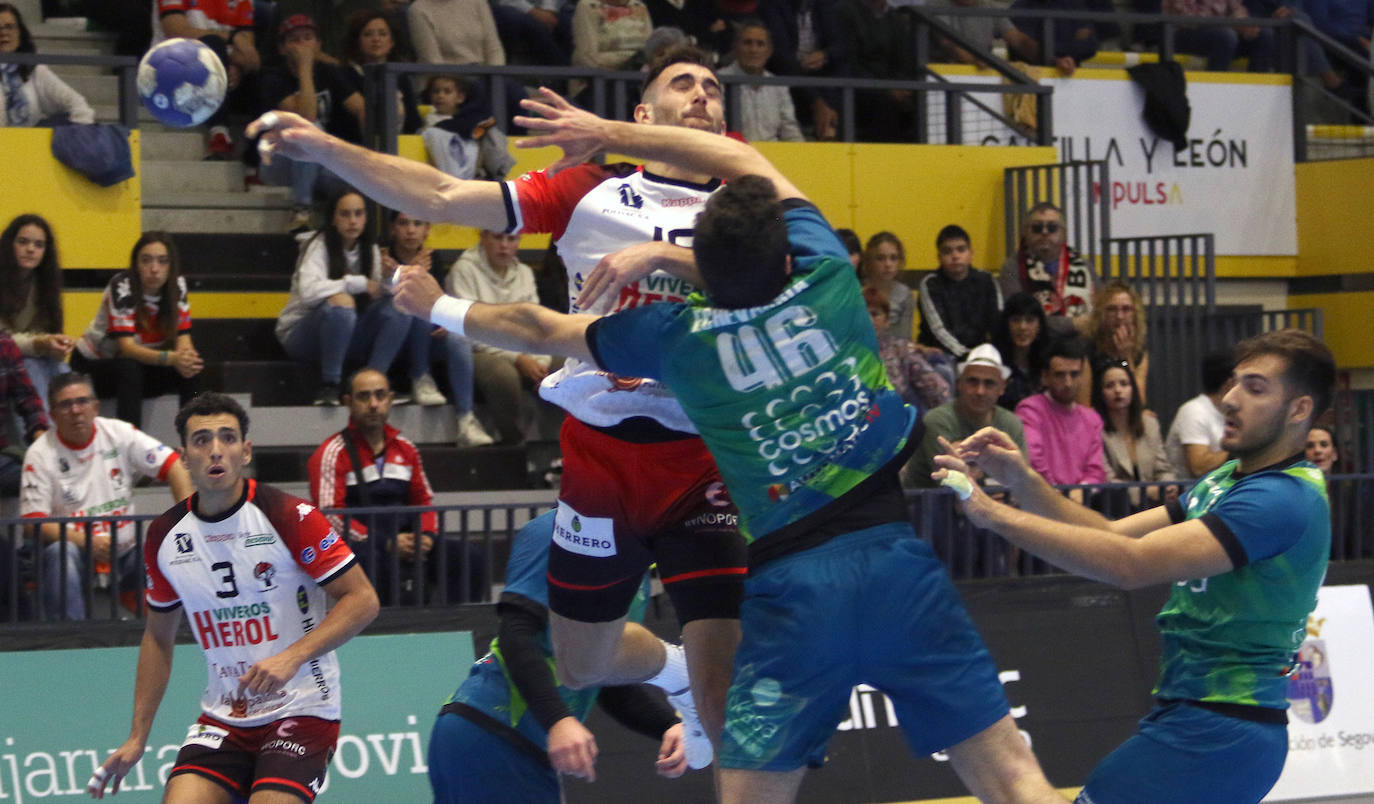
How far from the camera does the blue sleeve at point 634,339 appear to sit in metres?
4.25

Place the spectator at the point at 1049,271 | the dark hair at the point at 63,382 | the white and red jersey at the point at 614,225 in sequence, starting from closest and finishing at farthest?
1. the white and red jersey at the point at 614,225
2. the dark hair at the point at 63,382
3. the spectator at the point at 1049,271

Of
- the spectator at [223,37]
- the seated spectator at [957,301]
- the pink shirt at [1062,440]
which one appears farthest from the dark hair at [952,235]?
the spectator at [223,37]

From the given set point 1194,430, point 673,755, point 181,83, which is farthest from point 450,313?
point 1194,430

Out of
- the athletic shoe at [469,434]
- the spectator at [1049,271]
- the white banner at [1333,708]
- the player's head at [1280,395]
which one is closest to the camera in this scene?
the player's head at [1280,395]

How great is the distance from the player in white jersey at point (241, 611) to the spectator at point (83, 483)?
1.60m

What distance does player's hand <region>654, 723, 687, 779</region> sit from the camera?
16.7ft

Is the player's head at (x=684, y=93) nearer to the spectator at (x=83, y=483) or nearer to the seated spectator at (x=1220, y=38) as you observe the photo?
the spectator at (x=83, y=483)

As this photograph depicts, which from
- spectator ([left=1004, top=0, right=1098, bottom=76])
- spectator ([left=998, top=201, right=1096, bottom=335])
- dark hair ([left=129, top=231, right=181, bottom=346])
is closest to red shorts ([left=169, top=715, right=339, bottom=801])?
dark hair ([left=129, top=231, right=181, bottom=346])

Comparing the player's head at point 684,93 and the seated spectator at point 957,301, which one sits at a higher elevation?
the player's head at point 684,93

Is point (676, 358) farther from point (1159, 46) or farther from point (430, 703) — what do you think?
point (1159, 46)

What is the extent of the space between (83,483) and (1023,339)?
5.37 meters

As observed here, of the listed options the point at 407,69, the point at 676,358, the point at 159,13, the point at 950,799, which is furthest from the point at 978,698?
the point at 159,13

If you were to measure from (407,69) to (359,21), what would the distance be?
883mm

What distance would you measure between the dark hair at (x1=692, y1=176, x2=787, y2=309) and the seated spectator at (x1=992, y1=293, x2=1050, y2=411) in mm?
6265
